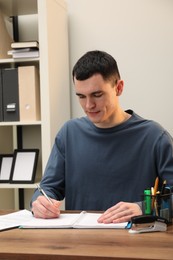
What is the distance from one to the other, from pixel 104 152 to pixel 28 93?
95 cm

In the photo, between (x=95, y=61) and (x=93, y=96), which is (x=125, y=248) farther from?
(x=95, y=61)

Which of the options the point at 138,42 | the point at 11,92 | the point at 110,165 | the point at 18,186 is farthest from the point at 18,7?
the point at 110,165

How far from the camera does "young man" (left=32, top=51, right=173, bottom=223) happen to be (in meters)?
1.56

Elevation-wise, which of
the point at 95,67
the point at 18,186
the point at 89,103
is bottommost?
the point at 18,186

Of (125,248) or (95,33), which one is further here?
(95,33)

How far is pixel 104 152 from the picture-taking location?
170 cm

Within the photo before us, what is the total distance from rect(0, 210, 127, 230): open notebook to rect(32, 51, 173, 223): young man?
19 cm

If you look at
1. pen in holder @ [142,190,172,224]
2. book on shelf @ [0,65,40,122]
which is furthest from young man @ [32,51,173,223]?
book on shelf @ [0,65,40,122]

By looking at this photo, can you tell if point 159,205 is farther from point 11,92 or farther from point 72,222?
point 11,92

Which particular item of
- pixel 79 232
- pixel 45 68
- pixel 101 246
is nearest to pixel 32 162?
pixel 45 68

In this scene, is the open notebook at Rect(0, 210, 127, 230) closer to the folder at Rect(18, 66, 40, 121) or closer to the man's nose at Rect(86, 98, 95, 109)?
the man's nose at Rect(86, 98, 95, 109)

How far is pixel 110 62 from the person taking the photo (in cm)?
161

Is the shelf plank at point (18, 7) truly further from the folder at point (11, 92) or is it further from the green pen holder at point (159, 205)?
the green pen holder at point (159, 205)

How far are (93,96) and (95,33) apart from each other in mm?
1308
